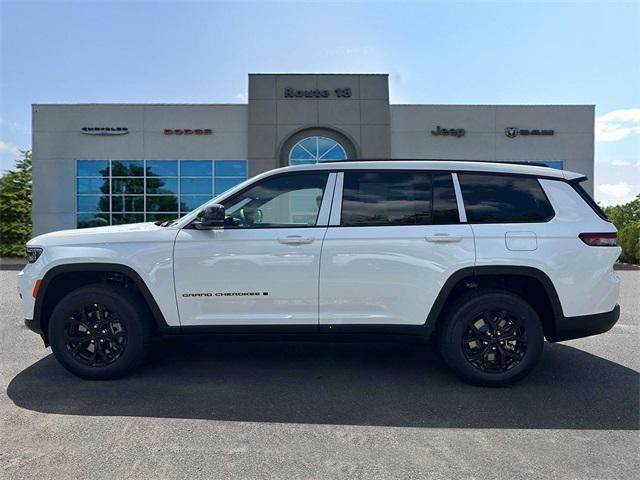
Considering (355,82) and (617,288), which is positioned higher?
(355,82)

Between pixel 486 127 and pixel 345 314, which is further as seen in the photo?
pixel 486 127

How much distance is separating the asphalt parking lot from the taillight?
1.30 metres

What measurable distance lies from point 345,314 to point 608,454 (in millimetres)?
2063

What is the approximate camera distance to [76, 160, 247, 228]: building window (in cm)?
1998

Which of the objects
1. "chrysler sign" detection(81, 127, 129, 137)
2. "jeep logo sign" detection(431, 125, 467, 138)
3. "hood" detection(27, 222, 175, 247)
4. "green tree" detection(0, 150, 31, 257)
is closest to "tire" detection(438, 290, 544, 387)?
"hood" detection(27, 222, 175, 247)

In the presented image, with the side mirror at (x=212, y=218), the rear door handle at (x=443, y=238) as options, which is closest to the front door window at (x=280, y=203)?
the side mirror at (x=212, y=218)

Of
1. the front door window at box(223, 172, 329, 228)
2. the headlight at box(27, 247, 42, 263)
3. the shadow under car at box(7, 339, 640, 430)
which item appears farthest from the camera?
the headlight at box(27, 247, 42, 263)

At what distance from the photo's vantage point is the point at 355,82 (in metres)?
20.1

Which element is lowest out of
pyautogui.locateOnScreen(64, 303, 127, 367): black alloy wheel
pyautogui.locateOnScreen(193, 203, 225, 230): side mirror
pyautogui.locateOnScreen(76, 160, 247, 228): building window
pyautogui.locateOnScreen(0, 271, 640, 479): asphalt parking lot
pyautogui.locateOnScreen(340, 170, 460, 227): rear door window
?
pyautogui.locateOnScreen(0, 271, 640, 479): asphalt parking lot

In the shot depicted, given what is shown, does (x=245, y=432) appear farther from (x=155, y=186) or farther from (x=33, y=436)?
(x=155, y=186)

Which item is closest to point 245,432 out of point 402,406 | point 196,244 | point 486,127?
point 402,406

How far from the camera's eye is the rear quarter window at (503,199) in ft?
12.8

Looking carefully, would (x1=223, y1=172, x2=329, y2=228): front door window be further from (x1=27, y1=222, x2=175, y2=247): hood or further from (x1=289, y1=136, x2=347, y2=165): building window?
(x1=289, y1=136, x2=347, y2=165): building window

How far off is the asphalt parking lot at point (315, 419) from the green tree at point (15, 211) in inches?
770
